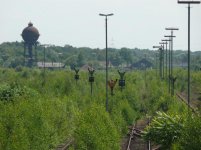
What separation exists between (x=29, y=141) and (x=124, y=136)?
18.2 m

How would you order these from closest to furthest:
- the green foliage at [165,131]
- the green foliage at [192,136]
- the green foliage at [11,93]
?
the green foliage at [192,136]
the green foliage at [165,131]
the green foliage at [11,93]

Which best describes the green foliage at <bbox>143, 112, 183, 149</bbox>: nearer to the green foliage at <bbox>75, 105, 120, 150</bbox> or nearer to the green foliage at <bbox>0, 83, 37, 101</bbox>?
the green foliage at <bbox>75, 105, 120, 150</bbox>

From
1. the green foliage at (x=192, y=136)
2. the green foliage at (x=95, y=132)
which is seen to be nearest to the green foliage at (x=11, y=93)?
the green foliage at (x=95, y=132)

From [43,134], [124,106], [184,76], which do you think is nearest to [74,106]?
[124,106]

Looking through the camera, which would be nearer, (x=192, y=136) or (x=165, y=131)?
(x=192, y=136)

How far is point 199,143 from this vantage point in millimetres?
21672

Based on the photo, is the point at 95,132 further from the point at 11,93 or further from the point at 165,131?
the point at 11,93

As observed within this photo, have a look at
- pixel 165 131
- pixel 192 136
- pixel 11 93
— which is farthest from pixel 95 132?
pixel 11 93

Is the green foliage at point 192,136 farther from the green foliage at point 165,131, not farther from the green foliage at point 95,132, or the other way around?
the green foliage at point 95,132

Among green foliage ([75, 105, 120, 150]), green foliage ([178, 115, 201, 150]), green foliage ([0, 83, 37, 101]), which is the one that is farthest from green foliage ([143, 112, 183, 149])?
green foliage ([0, 83, 37, 101])

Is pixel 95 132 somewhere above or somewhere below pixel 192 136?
below

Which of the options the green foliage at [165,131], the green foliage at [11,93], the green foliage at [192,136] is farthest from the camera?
the green foliage at [11,93]

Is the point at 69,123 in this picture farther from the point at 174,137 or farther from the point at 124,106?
the point at 174,137

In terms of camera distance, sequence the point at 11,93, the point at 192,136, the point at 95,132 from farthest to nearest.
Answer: the point at 11,93 → the point at 95,132 → the point at 192,136
